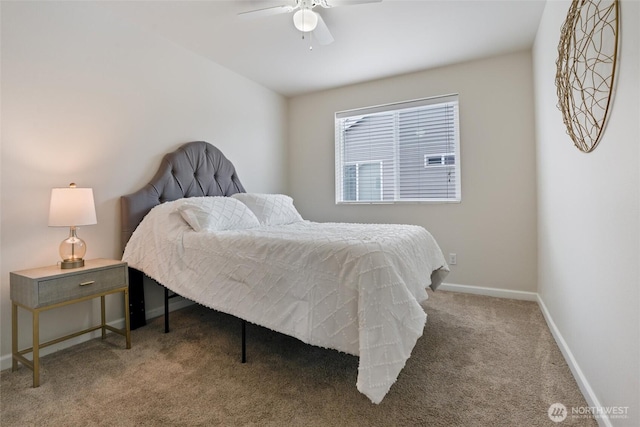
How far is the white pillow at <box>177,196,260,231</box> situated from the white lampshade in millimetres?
559

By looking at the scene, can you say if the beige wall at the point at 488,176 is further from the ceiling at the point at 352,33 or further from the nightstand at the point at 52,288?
the nightstand at the point at 52,288

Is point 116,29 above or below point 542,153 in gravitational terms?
above

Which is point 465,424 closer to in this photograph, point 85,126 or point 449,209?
point 449,209

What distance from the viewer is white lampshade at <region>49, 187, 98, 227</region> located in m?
1.79

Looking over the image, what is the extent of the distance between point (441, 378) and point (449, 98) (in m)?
2.83

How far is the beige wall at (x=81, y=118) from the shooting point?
1853 mm

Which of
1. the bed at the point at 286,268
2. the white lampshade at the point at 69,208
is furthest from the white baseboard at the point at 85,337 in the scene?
the white lampshade at the point at 69,208

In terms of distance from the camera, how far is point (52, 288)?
1706mm

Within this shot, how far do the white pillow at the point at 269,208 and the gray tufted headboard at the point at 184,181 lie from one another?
13.2 inches

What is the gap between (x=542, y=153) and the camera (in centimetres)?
261

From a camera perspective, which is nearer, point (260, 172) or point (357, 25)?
point (357, 25)

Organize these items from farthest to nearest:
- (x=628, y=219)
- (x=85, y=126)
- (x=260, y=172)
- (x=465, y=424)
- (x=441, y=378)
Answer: (x=260, y=172) → (x=85, y=126) → (x=441, y=378) → (x=465, y=424) → (x=628, y=219)

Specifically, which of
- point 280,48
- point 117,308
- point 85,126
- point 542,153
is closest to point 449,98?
point 542,153

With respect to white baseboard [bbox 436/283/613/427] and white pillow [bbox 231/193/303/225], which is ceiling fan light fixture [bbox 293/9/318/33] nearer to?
white pillow [bbox 231/193/303/225]
